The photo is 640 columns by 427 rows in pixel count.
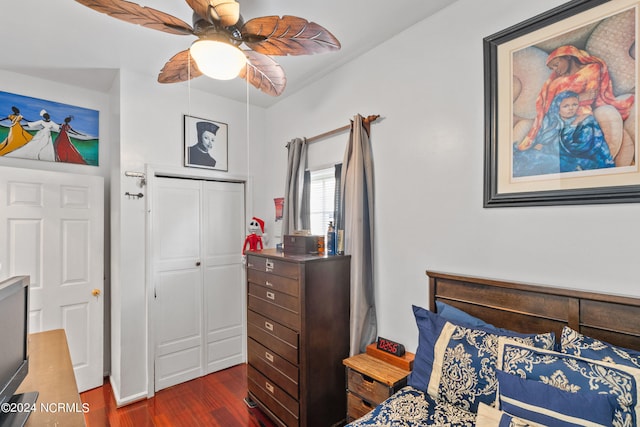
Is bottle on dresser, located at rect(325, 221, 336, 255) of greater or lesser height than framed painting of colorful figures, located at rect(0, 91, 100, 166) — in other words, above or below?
below

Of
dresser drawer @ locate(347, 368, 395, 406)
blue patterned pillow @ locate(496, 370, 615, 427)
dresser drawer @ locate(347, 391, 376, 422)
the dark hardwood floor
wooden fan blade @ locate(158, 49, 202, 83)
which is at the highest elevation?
wooden fan blade @ locate(158, 49, 202, 83)

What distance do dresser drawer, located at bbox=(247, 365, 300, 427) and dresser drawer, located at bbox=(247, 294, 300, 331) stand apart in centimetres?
51

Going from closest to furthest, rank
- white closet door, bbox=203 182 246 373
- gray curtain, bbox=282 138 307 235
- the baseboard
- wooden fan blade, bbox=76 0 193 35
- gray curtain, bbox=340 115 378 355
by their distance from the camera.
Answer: wooden fan blade, bbox=76 0 193 35 → gray curtain, bbox=340 115 378 355 → the baseboard → gray curtain, bbox=282 138 307 235 → white closet door, bbox=203 182 246 373

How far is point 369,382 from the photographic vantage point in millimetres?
1884

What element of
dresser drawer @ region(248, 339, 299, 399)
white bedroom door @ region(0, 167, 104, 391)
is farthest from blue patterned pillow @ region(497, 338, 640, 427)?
white bedroom door @ region(0, 167, 104, 391)

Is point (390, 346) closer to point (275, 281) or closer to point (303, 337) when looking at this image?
point (303, 337)

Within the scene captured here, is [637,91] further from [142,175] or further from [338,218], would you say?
[142,175]

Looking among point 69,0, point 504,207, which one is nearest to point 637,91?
point 504,207

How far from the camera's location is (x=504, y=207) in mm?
1663

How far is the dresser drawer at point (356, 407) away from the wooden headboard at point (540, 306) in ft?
2.43

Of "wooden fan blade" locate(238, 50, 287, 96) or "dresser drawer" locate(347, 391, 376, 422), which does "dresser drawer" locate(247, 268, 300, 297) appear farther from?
"wooden fan blade" locate(238, 50, 287, 96)

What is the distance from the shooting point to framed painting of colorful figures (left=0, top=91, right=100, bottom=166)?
2.67 metres

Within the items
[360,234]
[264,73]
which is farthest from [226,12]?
[360,234]

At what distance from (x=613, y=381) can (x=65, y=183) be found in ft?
12.8
